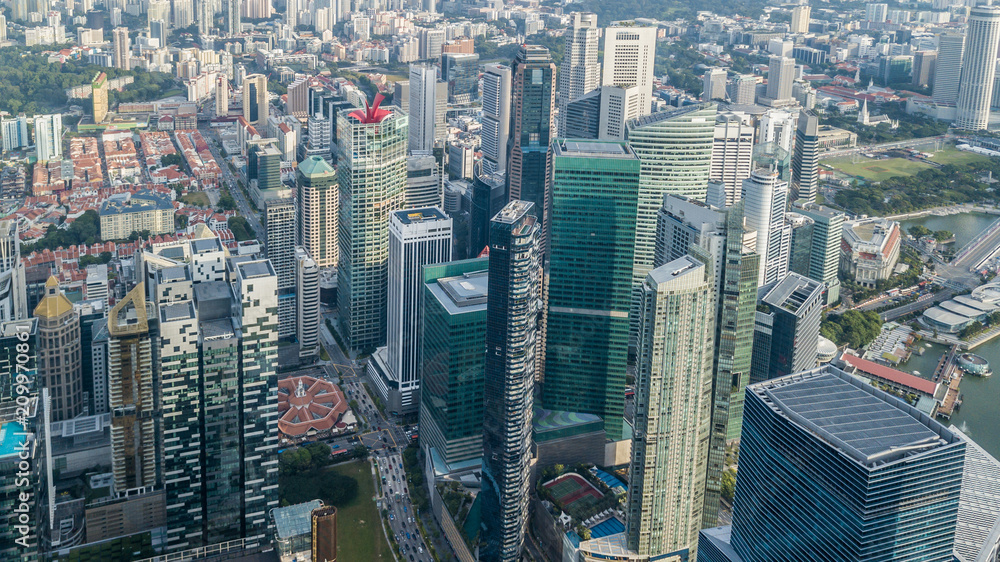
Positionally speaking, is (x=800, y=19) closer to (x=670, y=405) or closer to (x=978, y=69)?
(x=978, y=69)

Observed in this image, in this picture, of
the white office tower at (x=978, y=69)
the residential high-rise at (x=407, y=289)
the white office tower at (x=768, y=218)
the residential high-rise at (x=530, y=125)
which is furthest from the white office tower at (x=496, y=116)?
the white office tower at (x=978, y=69)

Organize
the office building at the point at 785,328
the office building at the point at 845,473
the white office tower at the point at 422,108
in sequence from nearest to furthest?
1. the office building at the point at 845,473
2. the office building at the point at 785,328
3. the white office tower at the point at 422,108

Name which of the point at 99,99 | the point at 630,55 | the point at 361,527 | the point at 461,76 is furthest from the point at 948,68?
the point at 361,527

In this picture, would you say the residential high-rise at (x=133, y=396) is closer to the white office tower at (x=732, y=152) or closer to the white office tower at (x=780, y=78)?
the white office tower at (x=732, y=152)

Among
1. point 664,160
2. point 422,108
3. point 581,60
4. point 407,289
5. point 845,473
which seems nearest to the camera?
point 845,473

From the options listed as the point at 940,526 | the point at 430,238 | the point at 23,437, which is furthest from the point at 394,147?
the point at 940,526
